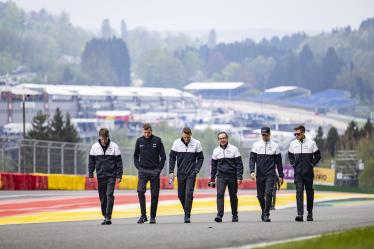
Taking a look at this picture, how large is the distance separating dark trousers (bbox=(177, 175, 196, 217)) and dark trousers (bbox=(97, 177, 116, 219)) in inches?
51.0

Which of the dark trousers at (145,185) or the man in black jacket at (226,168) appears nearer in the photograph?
the dark trousers at (145,185)

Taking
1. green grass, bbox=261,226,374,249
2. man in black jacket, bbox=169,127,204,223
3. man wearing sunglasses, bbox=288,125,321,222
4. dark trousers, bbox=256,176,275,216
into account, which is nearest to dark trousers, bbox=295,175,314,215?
man wearing sunglasses, bbox=288,125,321,222

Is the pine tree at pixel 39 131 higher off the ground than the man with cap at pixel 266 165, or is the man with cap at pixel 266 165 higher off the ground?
the pine tree at pixel 39 131

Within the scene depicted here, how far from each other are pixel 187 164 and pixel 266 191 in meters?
1.42

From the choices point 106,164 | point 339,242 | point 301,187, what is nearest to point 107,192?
point 106,164

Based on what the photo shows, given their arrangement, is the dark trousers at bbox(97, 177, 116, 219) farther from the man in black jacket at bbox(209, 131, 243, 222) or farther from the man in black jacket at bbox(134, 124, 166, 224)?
the man in black jacket at bbox(209, 131, 243, 222)

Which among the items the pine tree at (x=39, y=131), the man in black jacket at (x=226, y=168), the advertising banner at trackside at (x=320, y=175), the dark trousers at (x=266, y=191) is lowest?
the advertising banner at trackside at (x=320, y=175)

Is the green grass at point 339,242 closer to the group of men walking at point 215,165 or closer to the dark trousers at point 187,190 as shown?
the group of men walking at point 215,165

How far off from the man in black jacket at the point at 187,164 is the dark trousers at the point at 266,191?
1.09 m

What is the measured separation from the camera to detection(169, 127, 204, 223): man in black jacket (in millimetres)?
24531

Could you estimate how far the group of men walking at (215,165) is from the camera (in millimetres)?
24109

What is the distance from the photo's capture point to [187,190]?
80.6 ft

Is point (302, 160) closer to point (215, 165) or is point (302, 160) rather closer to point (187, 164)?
point (215, 165)

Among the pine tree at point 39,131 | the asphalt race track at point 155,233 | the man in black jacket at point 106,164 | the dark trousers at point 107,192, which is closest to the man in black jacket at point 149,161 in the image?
the man in black jacket at point 106,164
